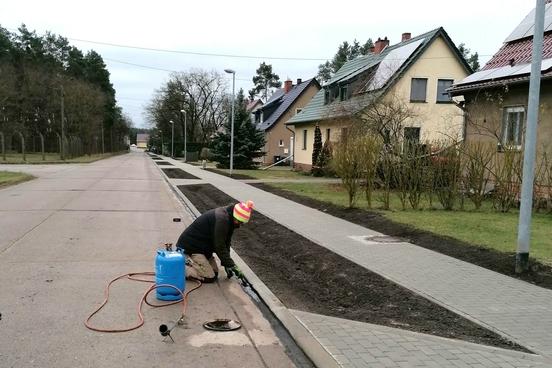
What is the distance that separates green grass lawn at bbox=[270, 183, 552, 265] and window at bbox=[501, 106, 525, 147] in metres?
2.89

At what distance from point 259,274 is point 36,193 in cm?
1368

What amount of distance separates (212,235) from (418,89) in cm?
2641

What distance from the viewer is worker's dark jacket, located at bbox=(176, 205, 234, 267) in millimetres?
6480

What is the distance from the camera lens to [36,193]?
18.3m

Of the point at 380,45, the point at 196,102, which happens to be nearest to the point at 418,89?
the point at 380,45

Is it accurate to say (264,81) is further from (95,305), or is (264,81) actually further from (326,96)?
(95,305)

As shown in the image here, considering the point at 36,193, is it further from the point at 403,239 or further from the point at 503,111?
the point at 503,111

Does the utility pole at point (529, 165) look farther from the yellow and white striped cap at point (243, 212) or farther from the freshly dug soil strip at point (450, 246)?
the yellow and white striped cap at point (243, 212)

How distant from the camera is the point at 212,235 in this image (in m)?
6.56

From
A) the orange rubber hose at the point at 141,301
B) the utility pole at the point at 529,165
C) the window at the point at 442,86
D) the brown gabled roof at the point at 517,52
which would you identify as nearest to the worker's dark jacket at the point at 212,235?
the orange rubber hose at the point at 141,301

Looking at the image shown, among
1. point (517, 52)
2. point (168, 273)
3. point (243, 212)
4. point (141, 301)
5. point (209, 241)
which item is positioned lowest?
point (141, 301)

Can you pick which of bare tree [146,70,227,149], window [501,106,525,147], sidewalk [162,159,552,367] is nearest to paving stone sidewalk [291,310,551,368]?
sidewalk [162,159,552,367]

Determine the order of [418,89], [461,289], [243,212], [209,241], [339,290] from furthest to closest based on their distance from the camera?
[418,89]
[339,290]
[209,241]
[461,289]
[243,212]

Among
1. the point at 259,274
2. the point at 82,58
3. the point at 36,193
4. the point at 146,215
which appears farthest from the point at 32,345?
the point at 82,58
